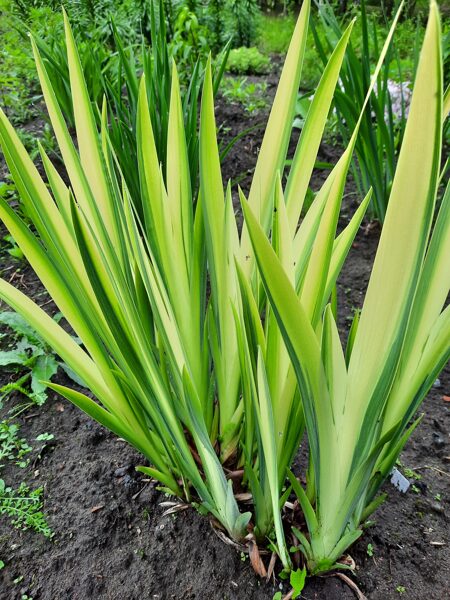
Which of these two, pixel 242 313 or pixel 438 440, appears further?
pixel 438 440

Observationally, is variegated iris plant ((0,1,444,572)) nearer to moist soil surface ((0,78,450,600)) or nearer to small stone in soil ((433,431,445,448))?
moist soil surface ((0,78,450,600))

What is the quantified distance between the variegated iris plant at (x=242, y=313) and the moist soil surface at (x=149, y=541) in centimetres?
7

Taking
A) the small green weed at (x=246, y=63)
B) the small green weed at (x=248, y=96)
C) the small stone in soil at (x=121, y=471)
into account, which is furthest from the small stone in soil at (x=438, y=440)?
the small green weed at (x=246, y=63)

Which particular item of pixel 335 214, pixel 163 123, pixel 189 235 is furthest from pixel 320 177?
pixel 335 214

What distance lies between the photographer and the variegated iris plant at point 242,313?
1.57 ft

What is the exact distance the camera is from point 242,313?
23.4 inches

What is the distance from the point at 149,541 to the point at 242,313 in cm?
44

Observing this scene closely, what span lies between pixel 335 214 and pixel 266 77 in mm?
2752

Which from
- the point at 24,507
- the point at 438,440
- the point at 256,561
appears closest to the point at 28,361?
the point at 24,507

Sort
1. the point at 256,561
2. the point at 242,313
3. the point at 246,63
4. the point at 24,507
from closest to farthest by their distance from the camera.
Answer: the point at 242,313
the point at 256,561
the point at 24,507
the point at 246,63

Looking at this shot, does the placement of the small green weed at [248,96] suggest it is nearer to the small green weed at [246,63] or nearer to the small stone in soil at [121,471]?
the small green weed at [246,63]

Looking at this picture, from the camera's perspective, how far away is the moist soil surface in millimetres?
709

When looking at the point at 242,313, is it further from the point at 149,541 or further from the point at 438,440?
the point at 438,440

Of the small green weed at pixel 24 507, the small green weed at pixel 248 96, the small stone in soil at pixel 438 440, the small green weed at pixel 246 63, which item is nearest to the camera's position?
the small green weed at pixel 24 507
